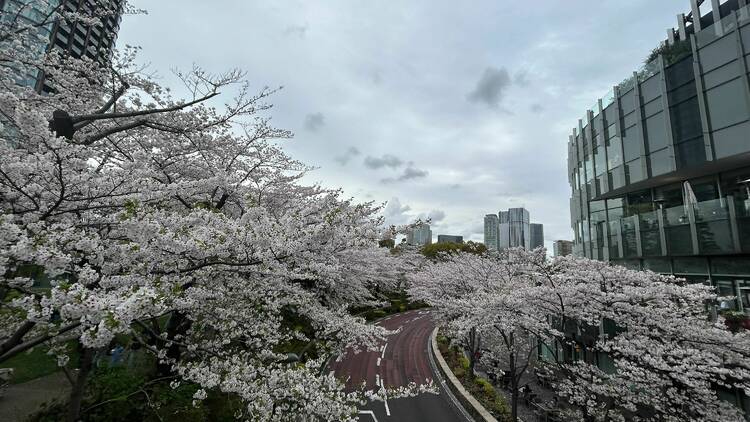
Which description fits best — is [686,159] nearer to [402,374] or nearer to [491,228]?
[402,374]

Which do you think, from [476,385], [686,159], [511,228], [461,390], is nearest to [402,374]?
[461,390]

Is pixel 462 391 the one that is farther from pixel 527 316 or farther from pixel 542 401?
pixel 527 316

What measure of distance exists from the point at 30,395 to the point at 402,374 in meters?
16.3

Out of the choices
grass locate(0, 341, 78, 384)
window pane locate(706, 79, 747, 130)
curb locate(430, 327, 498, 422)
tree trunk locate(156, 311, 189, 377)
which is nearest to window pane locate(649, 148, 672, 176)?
window pane locate(706, 79, 747, 130)

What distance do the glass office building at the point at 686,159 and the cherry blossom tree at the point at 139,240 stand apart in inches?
634

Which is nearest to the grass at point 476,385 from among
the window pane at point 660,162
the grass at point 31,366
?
the window pane at point 660,162

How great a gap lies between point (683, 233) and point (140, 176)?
Answer: 21530 mm

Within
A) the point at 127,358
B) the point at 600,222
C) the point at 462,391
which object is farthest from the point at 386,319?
the point at 127,358

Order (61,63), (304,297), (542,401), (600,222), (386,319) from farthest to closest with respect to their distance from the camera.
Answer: (386,319) → (600,222) → (542,401) → (304,297) → (61,63)

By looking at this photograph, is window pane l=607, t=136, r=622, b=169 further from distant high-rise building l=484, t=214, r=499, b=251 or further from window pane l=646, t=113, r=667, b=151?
distant high-rise building l=484, t=214, r=499, b=251

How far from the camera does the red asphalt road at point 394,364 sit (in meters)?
18.2

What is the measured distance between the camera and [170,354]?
9.53m

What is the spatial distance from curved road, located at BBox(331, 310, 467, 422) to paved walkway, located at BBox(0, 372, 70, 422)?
29.1ft

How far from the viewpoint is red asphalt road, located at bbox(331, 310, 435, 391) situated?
18.2m
